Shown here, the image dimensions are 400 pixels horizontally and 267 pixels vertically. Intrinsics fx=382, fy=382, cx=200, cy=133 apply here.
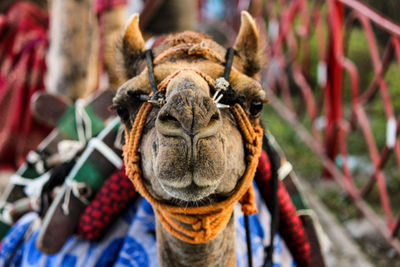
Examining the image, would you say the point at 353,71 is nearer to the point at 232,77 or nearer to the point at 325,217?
the point at 325,217

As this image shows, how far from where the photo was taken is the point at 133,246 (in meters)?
1.18

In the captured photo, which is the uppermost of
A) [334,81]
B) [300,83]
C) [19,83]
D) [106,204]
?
[300,83]

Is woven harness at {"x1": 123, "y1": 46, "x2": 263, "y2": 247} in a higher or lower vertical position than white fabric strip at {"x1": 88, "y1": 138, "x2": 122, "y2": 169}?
lower

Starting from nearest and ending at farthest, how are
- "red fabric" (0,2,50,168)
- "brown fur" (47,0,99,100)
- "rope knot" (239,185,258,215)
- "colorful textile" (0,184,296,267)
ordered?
"rope knot" (239,185,258,215)
"colorful textile" (0,184,296,267)
"brown fur" (47,0,99,100)
"red fabric" (0,2,50,168)

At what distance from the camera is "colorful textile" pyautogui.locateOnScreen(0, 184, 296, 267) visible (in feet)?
3.85

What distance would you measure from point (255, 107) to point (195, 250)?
0.37m

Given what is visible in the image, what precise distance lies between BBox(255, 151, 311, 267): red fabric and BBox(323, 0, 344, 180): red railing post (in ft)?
6.08

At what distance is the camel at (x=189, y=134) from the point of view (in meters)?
0.70

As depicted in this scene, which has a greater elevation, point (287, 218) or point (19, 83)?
point (19, 83)

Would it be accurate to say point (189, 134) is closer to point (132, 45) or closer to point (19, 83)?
point (132, 45)

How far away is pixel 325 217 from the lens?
2654mm

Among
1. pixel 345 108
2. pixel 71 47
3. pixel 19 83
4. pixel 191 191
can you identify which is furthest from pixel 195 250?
pixel 345 108

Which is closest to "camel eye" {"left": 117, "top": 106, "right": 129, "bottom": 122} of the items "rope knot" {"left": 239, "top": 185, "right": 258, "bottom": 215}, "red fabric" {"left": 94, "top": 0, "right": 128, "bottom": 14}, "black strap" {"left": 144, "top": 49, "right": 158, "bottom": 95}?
"black strap" {"left": 144, "top": 49, "right": 158, "bottom": 95}

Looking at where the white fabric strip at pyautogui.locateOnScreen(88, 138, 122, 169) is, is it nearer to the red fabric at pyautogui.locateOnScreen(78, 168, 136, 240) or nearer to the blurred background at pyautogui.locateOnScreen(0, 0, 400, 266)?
the red fabric at pyautogui.locateOnScreen(78, 168, 136, 240)
